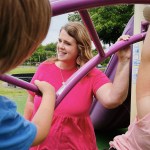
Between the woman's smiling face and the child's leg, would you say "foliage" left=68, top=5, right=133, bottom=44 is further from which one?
the child's leg

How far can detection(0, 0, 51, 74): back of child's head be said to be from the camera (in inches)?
24.3

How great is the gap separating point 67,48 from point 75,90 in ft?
0.68

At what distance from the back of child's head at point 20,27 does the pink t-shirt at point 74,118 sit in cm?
86

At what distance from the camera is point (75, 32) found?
169 centimetres

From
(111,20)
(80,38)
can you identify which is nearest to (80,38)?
(80,38)

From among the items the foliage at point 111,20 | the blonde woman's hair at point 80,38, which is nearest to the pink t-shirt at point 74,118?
the blonde woman's hair at point 80,38

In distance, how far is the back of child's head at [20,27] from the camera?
617mm

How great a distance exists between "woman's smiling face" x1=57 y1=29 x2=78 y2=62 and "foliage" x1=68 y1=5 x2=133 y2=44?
1591 cm

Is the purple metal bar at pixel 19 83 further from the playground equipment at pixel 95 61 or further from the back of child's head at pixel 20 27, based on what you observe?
the back of child's head at pixel 20 27

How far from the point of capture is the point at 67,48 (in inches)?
66.2

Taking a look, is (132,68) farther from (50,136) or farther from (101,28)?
(101,28)

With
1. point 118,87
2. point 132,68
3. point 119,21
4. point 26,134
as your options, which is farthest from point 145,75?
point 119,21

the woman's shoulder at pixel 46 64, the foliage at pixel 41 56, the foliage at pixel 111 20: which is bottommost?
the foliage at pixel 111 20

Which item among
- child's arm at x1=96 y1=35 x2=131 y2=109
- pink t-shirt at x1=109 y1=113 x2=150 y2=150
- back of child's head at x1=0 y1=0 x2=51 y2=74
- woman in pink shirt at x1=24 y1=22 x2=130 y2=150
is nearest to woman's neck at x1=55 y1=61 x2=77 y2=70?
woman in pink shirt at x1=24 y1=22 x2=130 y2=150
